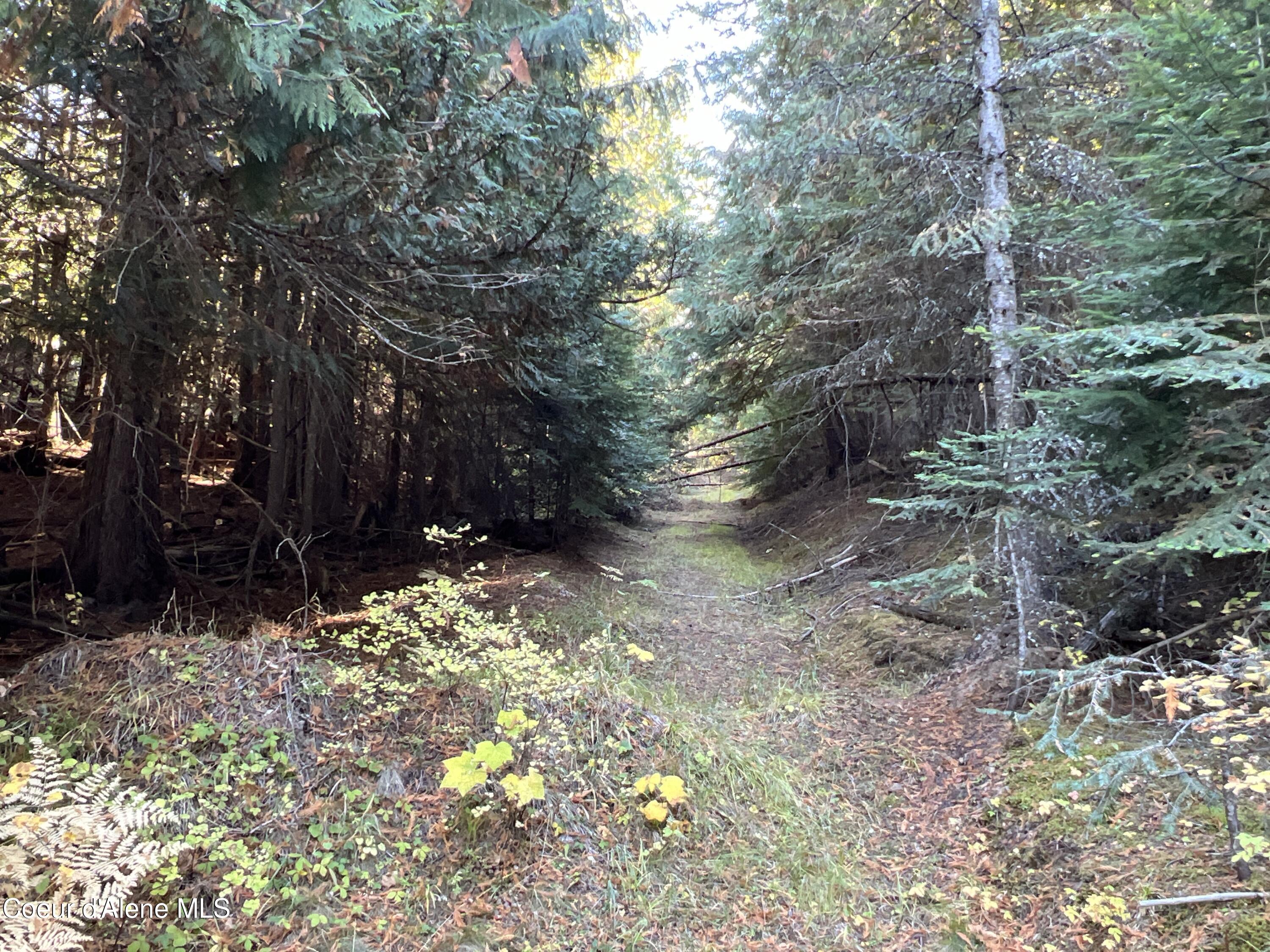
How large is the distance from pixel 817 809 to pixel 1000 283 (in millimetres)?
4519

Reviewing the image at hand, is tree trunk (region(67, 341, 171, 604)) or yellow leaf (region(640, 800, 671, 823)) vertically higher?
tree trunk (region(67, 341, 171, 604))

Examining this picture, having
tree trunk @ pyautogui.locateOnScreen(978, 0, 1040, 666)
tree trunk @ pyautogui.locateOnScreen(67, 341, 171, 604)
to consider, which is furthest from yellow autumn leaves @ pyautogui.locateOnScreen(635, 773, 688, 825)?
tree trunk @ pyautogui.locateOnScreen(67, 341, 171, 604)

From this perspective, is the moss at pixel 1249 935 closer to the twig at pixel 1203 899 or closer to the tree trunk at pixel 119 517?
the twig at pixel 1203 899

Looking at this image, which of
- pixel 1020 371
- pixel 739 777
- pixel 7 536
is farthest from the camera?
pixel 7 536

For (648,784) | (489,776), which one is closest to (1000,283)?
(648,784)

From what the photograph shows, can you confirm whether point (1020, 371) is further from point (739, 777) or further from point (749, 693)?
point (739, 777)

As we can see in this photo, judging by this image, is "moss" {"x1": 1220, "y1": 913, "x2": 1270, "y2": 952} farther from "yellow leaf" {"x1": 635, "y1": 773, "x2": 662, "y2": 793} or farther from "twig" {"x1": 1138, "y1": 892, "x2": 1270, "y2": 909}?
"yellow leaf" {"x1": 635, "y1": 773, "x2": 662, "y2": 793}

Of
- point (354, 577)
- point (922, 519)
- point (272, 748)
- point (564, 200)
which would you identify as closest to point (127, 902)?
point (272, 748)

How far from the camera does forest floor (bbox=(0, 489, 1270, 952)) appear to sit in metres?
3.00

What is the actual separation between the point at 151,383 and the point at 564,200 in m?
4.19

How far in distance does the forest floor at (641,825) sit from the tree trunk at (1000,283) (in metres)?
0.84

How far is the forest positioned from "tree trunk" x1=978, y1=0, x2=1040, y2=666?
0.13 feet

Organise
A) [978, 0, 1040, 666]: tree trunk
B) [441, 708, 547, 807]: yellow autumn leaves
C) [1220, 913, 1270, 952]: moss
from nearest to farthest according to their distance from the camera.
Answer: [1220, 913, 1270, 952]: moss, [441, 708, 547, 807]: yellow autumn leaves, [978, 0, 1040, 666]: tree trunk

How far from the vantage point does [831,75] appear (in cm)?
629
